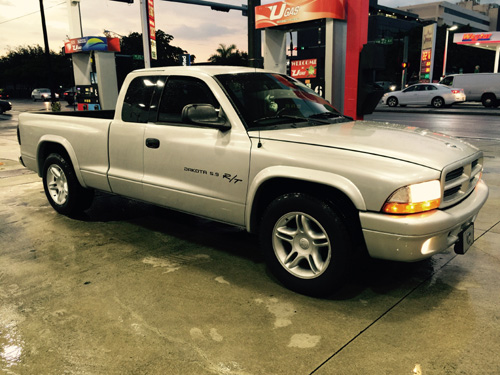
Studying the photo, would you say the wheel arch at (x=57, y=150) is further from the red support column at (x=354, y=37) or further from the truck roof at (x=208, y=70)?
the red support column at (x=354, y=37)

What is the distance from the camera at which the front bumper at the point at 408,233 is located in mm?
2990

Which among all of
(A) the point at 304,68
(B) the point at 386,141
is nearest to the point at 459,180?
(B) the point at 386,141

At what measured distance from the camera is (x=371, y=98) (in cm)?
808

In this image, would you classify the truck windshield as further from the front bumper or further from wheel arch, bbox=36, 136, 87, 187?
wheel arch, bbox=36, 136, 87, 187

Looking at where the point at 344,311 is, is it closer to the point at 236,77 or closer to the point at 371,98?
the point at 236,77

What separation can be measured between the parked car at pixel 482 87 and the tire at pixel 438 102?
1.81 m

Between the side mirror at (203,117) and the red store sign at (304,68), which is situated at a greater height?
the red store sign at (304,68)

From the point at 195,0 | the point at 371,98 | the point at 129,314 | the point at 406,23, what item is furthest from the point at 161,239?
the point at 406,23

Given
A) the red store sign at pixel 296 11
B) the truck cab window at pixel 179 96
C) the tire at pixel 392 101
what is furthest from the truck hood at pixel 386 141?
the tire at pixel 392 101

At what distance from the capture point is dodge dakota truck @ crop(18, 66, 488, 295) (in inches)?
121

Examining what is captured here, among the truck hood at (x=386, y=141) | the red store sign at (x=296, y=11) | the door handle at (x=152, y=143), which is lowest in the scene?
the door handle at (x=152, y=143)

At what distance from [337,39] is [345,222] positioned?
6.77 meters

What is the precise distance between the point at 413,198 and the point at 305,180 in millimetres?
741

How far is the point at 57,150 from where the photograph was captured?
5.67 metres
